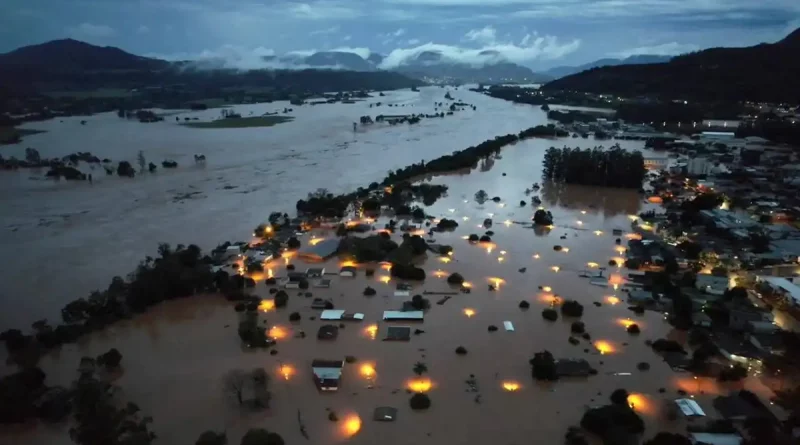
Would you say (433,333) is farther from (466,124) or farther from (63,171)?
(466,124)

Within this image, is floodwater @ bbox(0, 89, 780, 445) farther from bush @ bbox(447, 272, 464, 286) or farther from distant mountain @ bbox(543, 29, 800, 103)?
distant mountain @ bbox(543, 29, 800, 103)

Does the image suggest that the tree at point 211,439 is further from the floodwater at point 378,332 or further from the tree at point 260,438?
the floodwater at point 378,332

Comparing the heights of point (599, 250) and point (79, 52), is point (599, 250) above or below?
below

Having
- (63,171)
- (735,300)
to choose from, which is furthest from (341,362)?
(63,171)

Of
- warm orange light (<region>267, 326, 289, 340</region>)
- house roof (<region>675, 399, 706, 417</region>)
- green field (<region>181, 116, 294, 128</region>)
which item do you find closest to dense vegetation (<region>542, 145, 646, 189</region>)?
house roof (<region>675, 399, 706, 417</region>)

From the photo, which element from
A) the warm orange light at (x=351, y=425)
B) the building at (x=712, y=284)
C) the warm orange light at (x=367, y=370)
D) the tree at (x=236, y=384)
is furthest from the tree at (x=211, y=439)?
the building at (x=712, y=284)

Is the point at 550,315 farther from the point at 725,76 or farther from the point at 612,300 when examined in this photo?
the point at 725,76
